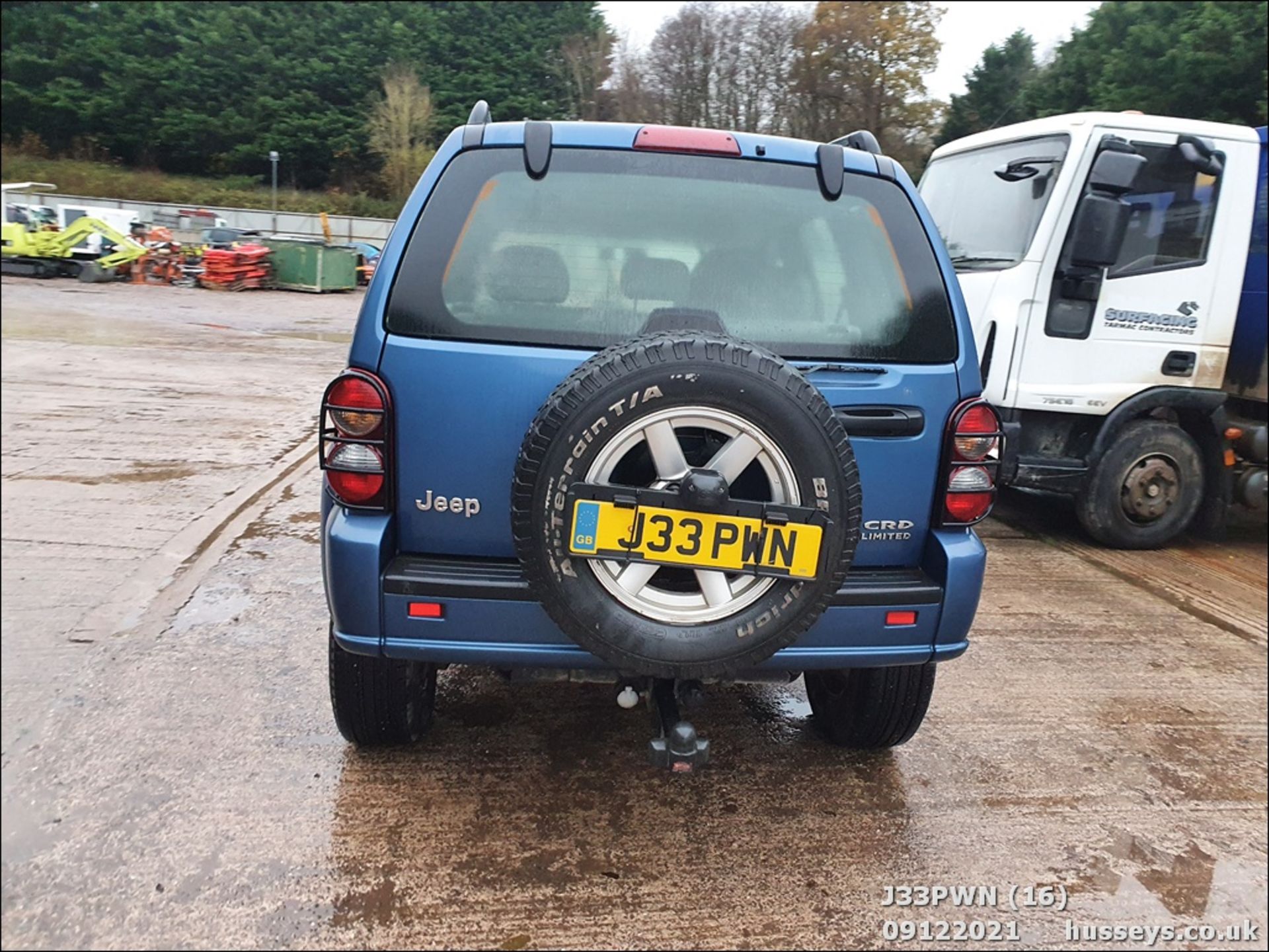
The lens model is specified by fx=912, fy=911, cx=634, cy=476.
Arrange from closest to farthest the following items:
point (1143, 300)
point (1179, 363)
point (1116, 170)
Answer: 1. point (1116, 170)
2. point (1143, 300)
3. point (1179, 363)

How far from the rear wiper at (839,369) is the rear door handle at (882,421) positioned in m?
0.10

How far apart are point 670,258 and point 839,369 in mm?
555

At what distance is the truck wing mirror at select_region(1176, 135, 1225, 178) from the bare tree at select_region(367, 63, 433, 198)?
4333 millimetres

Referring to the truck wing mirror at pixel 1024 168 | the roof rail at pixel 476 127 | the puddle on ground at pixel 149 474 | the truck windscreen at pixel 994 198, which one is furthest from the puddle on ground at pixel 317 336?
the roof rail at pixel 476 127

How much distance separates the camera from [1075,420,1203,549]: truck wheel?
5.73 metres

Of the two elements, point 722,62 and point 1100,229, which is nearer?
point 1100,229

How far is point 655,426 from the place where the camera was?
215 centimetres

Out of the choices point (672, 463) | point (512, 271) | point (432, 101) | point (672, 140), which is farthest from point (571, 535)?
point (432, 101)

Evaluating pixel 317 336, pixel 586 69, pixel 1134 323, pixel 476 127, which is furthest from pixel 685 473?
pixel 586 69

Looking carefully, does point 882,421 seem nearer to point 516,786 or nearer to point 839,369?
point 839,369

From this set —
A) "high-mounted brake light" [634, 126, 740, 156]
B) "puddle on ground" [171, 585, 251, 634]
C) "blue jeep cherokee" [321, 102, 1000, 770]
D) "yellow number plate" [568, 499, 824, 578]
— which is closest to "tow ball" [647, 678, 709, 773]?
"blue jeep cherokee" [321, 102, 1000, 770]

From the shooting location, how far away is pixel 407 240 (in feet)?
8.09

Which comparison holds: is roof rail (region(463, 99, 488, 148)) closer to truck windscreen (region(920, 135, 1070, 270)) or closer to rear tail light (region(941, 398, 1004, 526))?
rear tail light (region(941, 398, 1004, 526))

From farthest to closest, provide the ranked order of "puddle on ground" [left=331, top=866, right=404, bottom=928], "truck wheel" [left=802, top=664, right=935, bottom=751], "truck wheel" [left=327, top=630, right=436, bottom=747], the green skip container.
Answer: the green skip container → "truck wheel" [left=802, top=664, right=935, bottom=751] → "truck wheel" [left=327, top=630, right=436, bottom=747] → "puddle on ground" [left=331, top=866, right=404, bottom=928]
